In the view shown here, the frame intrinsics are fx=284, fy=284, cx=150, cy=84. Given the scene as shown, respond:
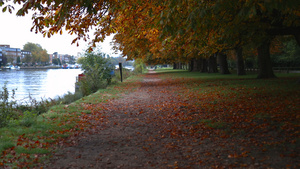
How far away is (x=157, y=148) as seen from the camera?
5.89 m

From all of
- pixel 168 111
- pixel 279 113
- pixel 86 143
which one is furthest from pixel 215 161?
pixel 168 111

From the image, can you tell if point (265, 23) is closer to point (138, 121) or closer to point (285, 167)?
point (138, 121)

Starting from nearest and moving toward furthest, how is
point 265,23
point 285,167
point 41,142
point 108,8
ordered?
1. point 285,167
2. point 41,142
3. point 108,8
4. point 265,23

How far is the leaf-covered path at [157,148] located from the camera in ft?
15.9

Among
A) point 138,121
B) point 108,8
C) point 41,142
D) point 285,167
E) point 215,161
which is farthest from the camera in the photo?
point 108,8

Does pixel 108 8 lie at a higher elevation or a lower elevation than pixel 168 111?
higher

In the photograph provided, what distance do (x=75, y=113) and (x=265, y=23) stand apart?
960 centimetres

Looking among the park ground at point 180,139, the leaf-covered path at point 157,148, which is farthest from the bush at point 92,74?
the leaf-covered path at point 157,148

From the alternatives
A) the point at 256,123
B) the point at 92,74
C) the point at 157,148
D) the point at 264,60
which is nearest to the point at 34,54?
the point at 92,74

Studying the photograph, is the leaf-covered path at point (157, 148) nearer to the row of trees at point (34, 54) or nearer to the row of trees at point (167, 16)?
the row of trees at point (167, 16)

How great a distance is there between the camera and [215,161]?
4.88 m

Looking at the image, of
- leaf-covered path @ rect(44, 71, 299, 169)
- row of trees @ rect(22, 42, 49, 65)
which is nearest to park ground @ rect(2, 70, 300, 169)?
leaf-covered path @ rect(44, 71, 299, 169)

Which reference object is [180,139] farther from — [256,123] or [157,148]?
[256,123]

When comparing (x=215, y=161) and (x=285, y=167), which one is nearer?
(x=285, y=167)
